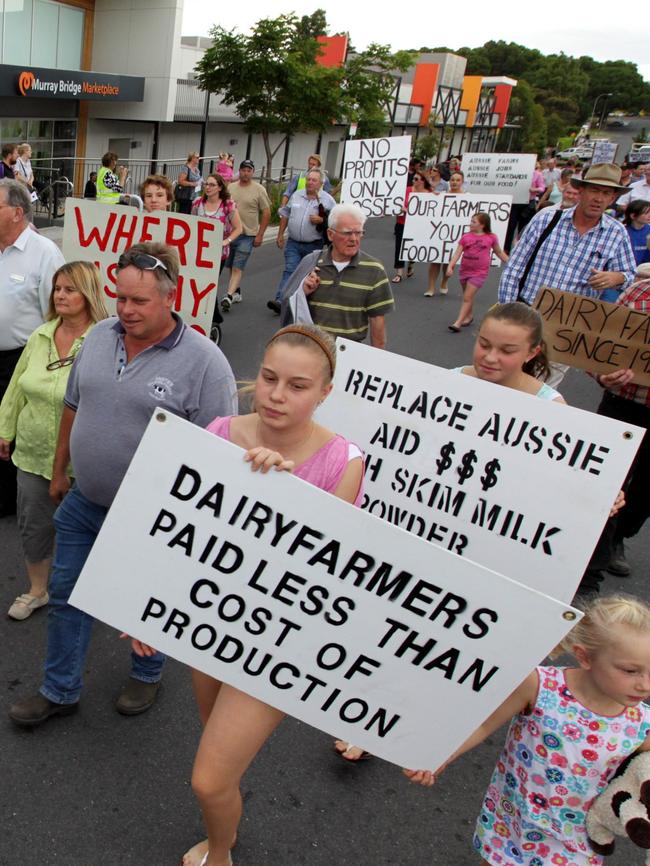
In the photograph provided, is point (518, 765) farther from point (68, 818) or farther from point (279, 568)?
point (68, 818)

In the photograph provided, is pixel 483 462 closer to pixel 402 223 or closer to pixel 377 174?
pixel 377 174

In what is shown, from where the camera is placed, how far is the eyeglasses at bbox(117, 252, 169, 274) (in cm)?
268

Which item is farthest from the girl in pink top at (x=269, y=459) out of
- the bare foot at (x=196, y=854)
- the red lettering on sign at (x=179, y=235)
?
the red lettering on sign at (x=179, y=235)

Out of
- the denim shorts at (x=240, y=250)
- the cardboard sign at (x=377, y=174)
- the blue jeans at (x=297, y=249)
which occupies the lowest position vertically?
the denim shorts at (x=240, y=250)

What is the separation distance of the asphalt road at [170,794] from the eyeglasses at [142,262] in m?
0.59

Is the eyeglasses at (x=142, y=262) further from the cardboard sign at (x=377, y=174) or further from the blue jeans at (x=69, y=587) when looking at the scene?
the cardboard sign at (x=377, y=174)

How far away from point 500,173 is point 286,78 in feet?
30.6

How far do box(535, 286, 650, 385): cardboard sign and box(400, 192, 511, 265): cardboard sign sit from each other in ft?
19.3

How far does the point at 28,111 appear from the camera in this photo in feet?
62.8

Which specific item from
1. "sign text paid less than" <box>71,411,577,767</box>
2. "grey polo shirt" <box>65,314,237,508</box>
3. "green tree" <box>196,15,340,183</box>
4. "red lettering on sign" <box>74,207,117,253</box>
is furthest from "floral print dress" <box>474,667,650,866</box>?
"green tree" <box>196,15,340,183</box>

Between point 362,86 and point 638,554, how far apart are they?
68.8ft

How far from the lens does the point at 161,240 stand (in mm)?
4781

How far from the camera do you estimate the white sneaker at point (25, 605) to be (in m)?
3.62

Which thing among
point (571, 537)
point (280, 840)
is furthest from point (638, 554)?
A: point (280, 840)
